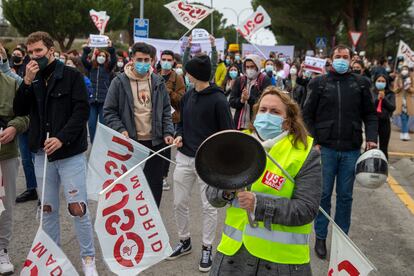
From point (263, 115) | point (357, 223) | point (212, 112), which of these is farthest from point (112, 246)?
point (357, 223)

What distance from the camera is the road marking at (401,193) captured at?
583cm

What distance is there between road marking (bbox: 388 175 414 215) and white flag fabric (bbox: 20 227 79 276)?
4253 millimetres

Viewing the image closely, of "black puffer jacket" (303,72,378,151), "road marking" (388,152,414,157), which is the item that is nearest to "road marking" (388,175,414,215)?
"road marking" (388,152,414,157)

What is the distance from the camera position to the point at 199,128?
406 cm

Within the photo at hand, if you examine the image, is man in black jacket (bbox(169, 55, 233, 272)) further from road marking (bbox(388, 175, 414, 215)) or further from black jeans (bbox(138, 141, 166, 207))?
road marking (bbox(388, 175, 414, 215))

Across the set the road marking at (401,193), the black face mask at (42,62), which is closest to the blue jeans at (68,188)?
the black face mask at (42,62)

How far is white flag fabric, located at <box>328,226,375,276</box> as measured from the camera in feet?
8.15

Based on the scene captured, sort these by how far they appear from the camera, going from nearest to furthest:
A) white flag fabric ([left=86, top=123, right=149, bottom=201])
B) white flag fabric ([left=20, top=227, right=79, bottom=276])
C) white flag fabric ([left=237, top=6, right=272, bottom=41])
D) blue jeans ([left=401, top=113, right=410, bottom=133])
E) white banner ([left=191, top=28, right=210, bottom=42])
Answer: white flag fabric ([left=20, top=227, right=79, bottom=276])
white flag fabric ([left=86, top=123, right=149, bottom=201])
white flag fabric ([left=237, top=6, right=272, bottom=41])
blue jeans ([left=401, top=113, right=410, bottom=133])
white banner ([left=191, top=28, right=210, bottom=42])

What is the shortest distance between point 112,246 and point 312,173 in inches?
71.7

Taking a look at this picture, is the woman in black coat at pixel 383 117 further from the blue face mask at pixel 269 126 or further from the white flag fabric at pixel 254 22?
the blue face mask at pixel 269 126

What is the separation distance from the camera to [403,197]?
20.3 feet

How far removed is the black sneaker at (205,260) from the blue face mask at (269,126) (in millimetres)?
1890

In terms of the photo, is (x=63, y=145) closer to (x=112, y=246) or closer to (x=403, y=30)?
(x=112, y=246)

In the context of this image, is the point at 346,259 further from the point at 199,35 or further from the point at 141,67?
the point at 199,35
